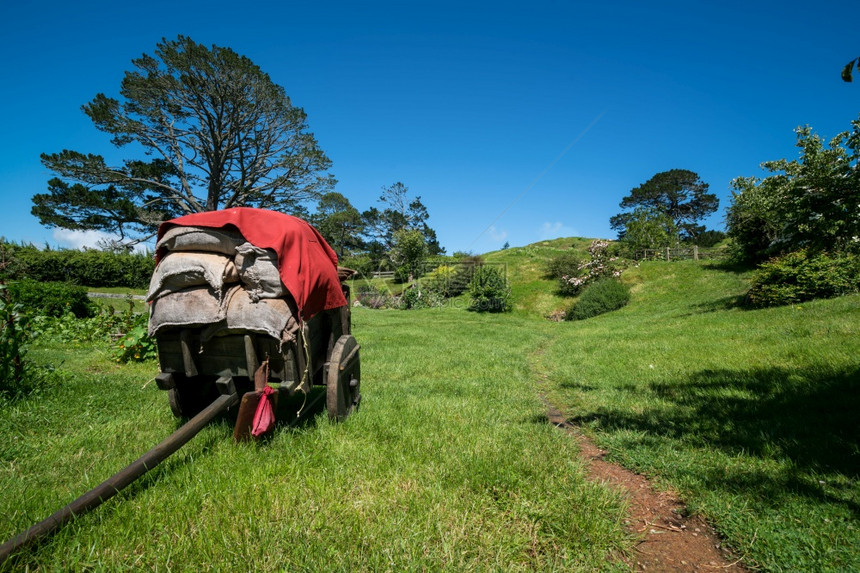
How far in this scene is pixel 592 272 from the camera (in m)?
24.9

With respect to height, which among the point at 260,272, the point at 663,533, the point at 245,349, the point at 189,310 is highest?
the point at 260,272

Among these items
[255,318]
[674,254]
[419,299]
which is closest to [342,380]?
[255,318]

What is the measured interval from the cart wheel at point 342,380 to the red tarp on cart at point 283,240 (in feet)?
2.16

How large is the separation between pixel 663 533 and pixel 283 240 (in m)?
3.58

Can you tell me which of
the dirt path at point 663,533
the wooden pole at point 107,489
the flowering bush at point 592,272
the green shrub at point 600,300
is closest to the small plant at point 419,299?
the flowering bush at point 592,272

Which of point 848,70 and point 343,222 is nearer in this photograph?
point 848,70

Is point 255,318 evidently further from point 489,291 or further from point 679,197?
point 679,197

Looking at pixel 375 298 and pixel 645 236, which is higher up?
pixel 645 236

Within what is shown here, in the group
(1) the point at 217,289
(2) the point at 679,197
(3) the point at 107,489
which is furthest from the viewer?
(2) the point at 679,197

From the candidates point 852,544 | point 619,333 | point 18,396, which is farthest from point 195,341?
point 619,333

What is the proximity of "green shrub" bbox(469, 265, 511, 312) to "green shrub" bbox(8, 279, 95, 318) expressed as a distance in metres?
17.3

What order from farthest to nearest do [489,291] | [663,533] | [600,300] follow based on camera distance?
[489,291] < [600,300] < [663,533]

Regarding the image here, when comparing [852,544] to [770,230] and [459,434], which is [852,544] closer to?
[459,434]

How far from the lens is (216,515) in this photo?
2334mm
